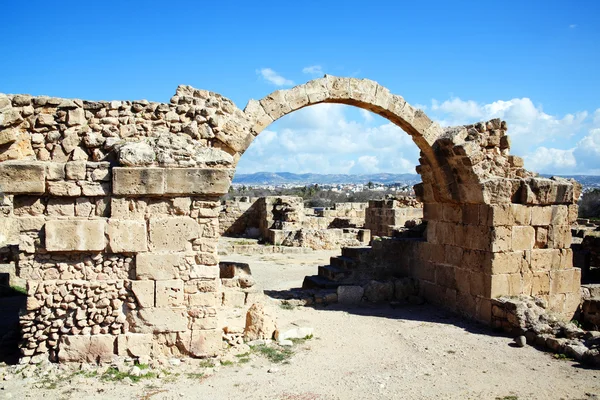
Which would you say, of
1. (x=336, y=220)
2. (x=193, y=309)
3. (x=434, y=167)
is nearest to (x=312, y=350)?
(x=193, y=309)

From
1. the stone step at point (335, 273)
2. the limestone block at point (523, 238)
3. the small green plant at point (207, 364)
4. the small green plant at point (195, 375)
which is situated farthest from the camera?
the stone step at point (335, 273)

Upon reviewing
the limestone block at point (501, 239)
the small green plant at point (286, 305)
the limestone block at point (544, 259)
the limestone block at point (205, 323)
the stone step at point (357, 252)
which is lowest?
the small green plant at point (286, 305)

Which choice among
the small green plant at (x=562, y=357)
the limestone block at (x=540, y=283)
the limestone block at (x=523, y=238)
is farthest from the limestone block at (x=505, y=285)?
the small green plant at (x=562, y=357)

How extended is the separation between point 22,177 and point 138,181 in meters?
1.24

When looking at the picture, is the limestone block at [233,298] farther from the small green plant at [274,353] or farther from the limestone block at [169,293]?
the limestone block at [169,293]

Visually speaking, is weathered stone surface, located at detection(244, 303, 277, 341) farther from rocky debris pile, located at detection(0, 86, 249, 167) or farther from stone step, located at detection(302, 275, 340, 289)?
stone step, located at detection(302, 275, 340, 289)

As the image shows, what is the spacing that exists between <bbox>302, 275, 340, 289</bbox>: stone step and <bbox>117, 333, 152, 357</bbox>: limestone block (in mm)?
4550

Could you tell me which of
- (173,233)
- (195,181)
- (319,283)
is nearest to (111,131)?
(195,181)

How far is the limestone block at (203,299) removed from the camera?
19.4 feet

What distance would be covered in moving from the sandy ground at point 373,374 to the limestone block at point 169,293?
0.72m

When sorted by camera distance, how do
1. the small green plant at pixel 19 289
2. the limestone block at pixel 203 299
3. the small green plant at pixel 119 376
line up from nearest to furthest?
the small green plant at pixel 119 376
the limestone block at pixel 203 299
the small green plant at pixel 19 289

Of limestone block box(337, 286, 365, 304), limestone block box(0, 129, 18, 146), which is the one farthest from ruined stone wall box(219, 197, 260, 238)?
limestone block box(0, 129, 18, 146)

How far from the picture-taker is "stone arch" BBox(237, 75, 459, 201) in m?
6.96

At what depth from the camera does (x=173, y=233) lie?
5.89 metres
